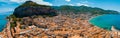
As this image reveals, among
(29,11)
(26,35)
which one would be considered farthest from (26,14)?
(26,35)

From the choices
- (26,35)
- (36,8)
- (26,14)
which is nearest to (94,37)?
(26,35)

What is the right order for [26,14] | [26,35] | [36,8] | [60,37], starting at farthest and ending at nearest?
[36,8], [26,14], [26,35], [60,37]

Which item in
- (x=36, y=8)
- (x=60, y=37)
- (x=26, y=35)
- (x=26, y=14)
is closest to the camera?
(x=60, y=37)

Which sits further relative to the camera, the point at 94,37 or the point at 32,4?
the point at 32,4

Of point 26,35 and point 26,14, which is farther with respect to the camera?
point 26,14

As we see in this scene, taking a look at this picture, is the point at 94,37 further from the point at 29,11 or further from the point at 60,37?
the point at 29,11

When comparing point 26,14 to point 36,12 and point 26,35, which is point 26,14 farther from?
point 26,35

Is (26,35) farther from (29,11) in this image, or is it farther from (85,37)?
(29,11)

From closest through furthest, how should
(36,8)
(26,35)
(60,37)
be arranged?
(60,37) < (26,35) < (36,8)
